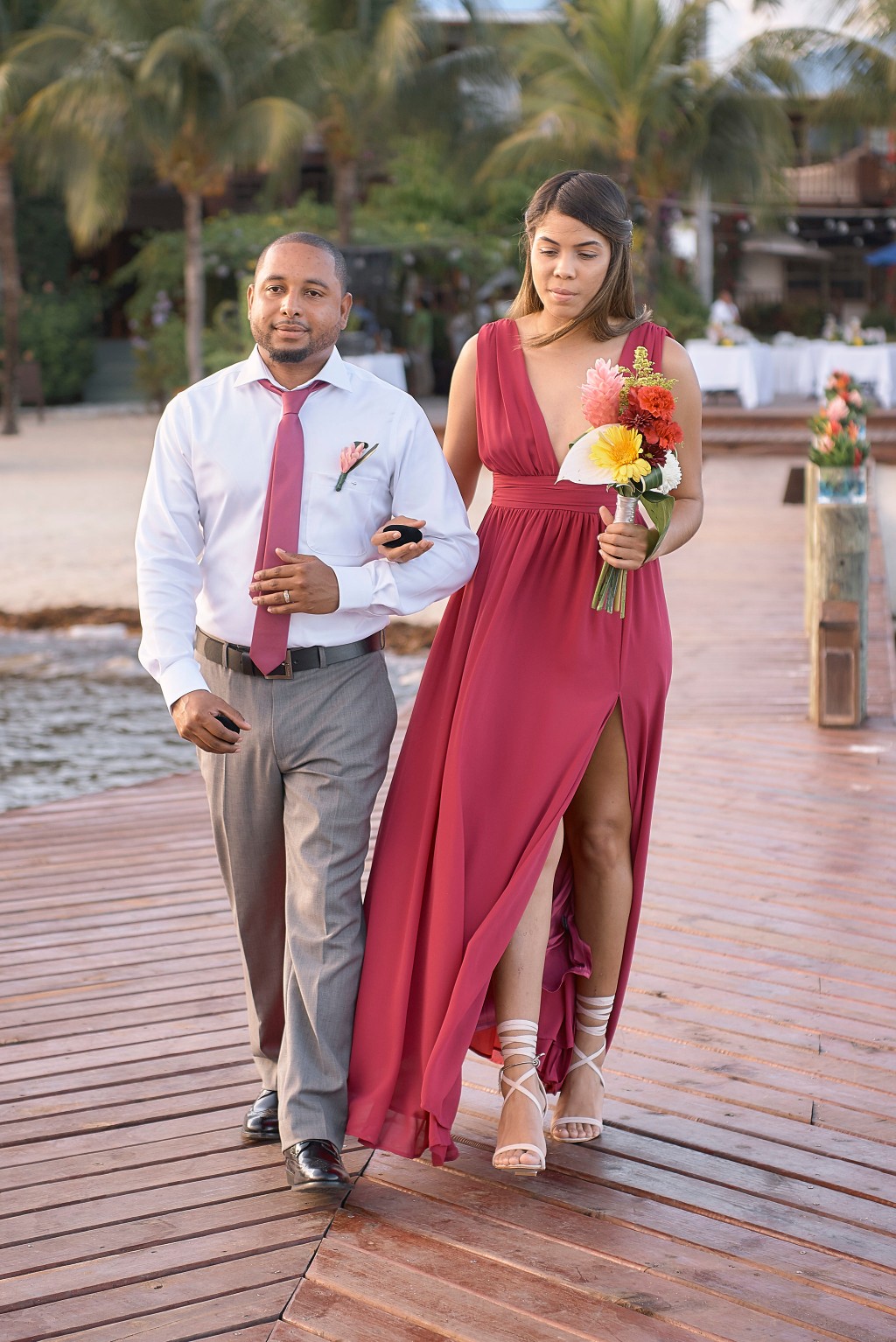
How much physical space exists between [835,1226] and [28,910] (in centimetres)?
A: 243

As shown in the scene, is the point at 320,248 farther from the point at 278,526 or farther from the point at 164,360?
the point at 164,360

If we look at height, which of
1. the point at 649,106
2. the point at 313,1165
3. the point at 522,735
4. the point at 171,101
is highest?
the point at 171,101

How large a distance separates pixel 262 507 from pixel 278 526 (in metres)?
0.05

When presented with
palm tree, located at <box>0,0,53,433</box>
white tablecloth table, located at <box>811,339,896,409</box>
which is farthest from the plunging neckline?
palm tree, located at <box>0,0,53,433</box>

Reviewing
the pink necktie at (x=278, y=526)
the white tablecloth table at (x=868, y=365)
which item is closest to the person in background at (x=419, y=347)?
the white tablecloth table at (x=868, y=365)

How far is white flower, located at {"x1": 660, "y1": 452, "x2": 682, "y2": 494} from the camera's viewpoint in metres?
2.54

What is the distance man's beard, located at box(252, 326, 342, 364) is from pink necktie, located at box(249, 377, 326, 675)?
0.36 ft

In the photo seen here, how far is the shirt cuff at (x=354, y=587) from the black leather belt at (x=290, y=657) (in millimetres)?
91

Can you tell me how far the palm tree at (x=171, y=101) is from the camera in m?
20.8

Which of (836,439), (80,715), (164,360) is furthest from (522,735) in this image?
(164,360)

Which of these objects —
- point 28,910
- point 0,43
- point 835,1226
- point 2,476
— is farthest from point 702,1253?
point 0,43

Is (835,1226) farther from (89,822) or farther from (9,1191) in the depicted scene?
(89,822)

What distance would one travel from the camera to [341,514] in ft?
8.54

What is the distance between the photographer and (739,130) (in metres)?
22.0
